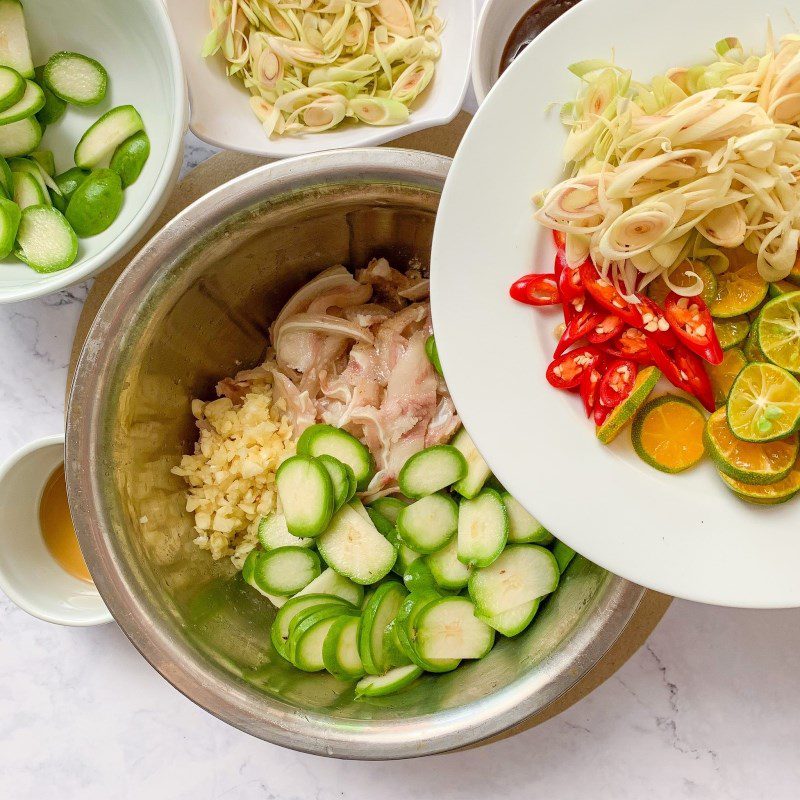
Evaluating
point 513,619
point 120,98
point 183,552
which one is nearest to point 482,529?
point 513,619

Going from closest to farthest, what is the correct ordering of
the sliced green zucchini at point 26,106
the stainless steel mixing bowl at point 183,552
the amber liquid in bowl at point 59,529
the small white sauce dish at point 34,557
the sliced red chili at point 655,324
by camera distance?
the sliced red chili at point 655,324
the stainless steel mixing bowl at point 183,552
the sliced green zucchini at point 26,106
the small white sauce dish at point 34,557
the amber liquid in bowl at point 59,529

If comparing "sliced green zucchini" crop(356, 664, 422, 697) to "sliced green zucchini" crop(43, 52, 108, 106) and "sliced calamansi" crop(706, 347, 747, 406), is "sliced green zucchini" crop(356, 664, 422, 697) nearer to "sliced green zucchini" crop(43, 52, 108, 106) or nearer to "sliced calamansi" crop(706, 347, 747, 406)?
"sliced calamansi" crop(706, 347, 747, 406)

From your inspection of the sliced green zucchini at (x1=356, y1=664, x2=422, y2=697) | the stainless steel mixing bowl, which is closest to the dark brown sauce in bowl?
the stainless steel mixing bowl

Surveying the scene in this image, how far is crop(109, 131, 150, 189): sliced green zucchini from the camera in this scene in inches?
68.9

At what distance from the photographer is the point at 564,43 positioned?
1.27 m

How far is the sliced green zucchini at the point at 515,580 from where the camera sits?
161cm

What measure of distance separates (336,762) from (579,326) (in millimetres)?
1341

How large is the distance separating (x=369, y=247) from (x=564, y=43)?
0.71 m

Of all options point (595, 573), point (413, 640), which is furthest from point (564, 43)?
point (413, 640)

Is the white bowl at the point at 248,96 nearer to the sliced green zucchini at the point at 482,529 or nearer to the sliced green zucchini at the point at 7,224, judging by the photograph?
the sliced green zucchini at the point at 7,224

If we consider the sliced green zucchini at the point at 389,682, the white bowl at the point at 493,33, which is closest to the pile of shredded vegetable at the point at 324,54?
the white bowl at the point at 493,33

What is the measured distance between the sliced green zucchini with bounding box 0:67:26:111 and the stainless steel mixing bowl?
1.70 ft

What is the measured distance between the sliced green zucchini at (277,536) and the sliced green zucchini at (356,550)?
0.06 meters

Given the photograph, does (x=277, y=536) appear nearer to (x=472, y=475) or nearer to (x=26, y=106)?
(x=472, y=475)
